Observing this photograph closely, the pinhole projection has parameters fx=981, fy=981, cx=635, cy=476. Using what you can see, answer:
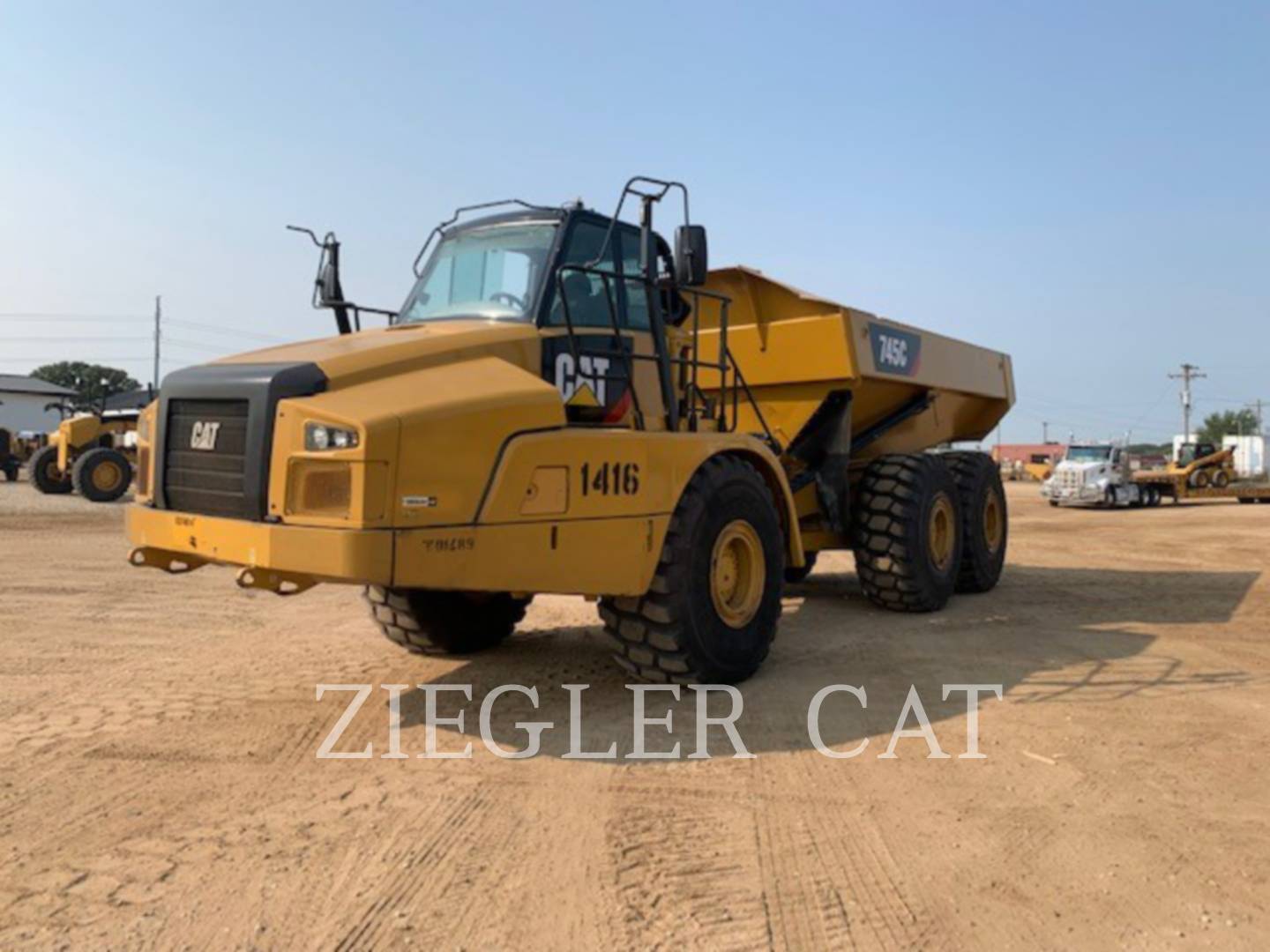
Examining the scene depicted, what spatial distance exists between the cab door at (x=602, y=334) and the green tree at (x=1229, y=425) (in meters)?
97.4

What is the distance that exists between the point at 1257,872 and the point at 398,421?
3458 mm

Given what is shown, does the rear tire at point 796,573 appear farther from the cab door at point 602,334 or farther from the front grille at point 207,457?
the front grille at point 207,457

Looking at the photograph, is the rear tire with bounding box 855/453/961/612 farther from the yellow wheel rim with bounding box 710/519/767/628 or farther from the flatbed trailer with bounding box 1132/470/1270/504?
the flatbed trailer with bounding box 1132/470/1270/504

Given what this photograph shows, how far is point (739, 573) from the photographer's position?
5742 millimetres

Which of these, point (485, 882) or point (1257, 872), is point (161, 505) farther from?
point (1257, 872)

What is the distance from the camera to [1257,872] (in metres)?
3.22

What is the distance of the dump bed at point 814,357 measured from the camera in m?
7.61

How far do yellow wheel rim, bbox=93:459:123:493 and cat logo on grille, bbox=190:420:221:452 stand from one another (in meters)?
18.8

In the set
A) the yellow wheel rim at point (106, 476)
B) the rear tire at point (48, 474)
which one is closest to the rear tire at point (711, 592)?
the yellow wheel rim at point (106, 476)

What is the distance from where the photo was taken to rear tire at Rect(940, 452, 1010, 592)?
9164 millimetres

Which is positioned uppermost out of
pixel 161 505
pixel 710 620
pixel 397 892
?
pixel 161 505

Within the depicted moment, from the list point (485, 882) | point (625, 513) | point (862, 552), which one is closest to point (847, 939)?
point (485, 882)

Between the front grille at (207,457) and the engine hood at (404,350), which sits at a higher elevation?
the engine hood at (404,350)

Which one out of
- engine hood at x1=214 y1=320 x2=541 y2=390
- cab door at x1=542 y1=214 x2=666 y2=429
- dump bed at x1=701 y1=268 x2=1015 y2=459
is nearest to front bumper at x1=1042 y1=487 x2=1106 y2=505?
dump bed at x1=701 y1=268 x2=1015 y2=459
